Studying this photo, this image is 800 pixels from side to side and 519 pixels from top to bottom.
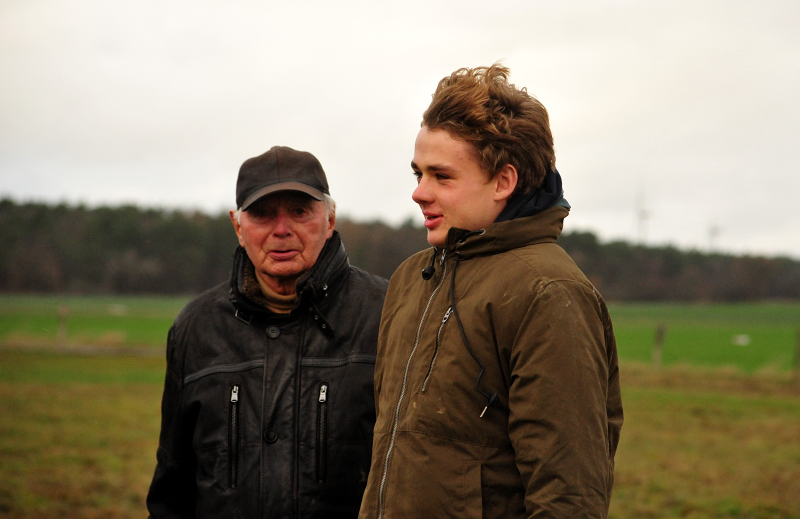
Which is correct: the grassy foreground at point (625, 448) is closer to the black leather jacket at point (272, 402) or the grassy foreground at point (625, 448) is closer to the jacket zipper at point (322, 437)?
the black leather jacket at point (272, 402)

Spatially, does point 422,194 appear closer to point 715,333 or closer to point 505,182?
point 505,182

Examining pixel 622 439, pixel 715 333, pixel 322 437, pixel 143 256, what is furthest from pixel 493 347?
pixel 143 256

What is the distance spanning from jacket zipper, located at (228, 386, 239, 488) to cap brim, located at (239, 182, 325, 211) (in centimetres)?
67

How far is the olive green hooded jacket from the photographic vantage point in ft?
5.36

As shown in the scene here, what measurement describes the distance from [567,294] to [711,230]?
92780mm

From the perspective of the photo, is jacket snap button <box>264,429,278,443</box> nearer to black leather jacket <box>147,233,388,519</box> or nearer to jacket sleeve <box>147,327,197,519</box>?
black leather jacket <box>147,233,388,519</box>

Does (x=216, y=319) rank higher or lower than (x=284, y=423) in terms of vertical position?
higher

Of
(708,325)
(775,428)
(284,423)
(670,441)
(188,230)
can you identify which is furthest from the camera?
(188,230)

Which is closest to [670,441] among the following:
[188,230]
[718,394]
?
[718,394]

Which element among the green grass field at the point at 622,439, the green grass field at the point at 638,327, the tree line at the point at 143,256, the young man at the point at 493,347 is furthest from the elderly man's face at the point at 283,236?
the tree line at the point at 143,256

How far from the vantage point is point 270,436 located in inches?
95.6

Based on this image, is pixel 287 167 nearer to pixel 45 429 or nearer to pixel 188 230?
pixel 45 429

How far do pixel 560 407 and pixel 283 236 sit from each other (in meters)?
1.29

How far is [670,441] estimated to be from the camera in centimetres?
1188
